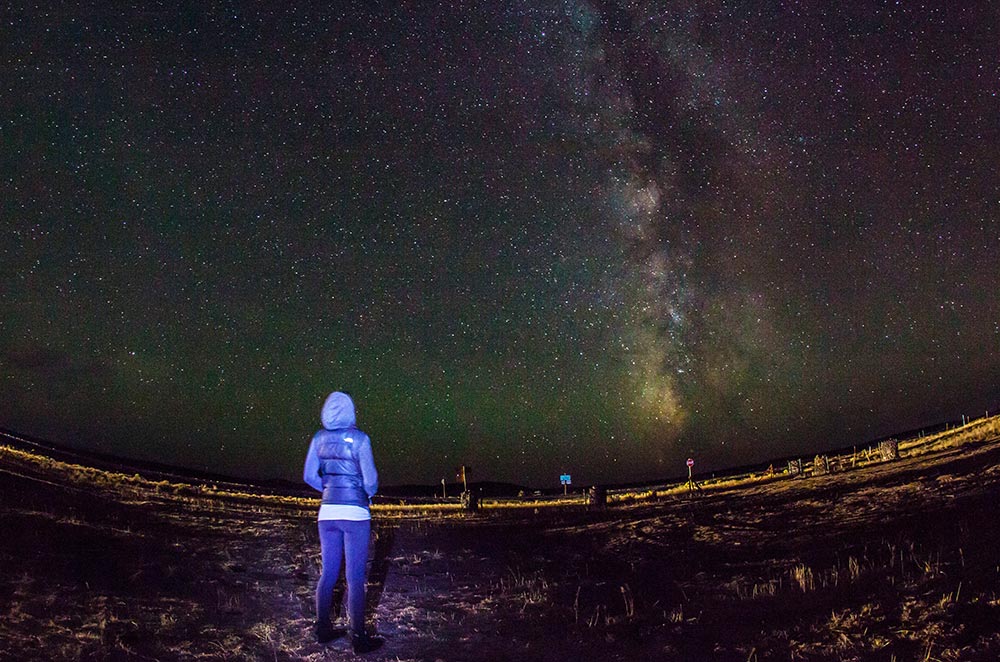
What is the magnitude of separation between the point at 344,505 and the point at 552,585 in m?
4.06

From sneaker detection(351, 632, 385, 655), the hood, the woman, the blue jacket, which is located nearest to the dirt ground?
sneaker detection(351, 632, 385, 655)

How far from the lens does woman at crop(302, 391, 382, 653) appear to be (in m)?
5.66

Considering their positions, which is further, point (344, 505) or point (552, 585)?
point (552, 585)

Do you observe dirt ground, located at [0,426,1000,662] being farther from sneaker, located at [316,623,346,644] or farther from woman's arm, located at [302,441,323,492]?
woman's arm, located at [302,441,323,492]

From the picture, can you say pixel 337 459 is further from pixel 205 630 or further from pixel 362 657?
pixel 205 630

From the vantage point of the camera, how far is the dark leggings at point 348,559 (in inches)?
222

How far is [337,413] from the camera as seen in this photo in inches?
231

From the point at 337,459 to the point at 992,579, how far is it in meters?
5.76

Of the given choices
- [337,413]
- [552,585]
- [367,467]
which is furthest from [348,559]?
[552,585]

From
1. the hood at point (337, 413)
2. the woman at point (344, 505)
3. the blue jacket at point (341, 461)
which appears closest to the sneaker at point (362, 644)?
the woman at point (344, 505)

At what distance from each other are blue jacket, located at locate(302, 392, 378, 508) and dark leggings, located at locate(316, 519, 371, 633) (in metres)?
0.20

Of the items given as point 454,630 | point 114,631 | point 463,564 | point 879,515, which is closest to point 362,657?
point 454,630

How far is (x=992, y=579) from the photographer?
616cm

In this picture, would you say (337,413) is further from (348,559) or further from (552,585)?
(552,585)
